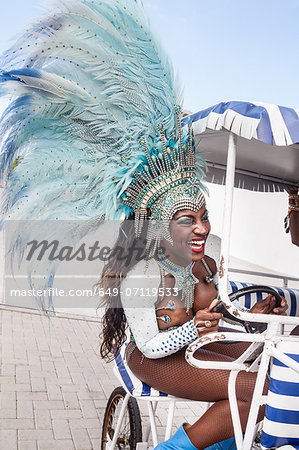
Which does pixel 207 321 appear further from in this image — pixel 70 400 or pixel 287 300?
pixel 70 400

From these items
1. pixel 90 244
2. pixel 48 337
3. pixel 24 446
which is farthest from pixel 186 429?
pixel 48 337

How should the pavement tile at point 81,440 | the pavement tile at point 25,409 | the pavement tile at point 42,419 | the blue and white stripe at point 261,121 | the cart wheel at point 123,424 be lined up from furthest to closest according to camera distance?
1. the pavement tile at point 25,409
2. the pavement tile at point 42,419
3. the pavement tile at point 81,440
4. the cart wheel at point 123,424
5. the blue and white stripe at point 261,121

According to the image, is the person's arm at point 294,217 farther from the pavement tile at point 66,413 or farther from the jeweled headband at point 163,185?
the pavement tile at point 66,413

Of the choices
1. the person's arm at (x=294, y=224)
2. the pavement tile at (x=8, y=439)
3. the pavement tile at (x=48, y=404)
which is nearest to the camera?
the person's arm at (x=294, y=224)

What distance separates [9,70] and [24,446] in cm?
276

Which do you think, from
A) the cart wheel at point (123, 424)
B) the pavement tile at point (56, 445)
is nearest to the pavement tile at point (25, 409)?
the pavement tile at point (56, 445)

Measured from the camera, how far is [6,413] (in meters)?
4.04

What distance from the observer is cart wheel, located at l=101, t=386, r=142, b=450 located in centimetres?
303

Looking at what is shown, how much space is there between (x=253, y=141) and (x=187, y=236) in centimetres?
65

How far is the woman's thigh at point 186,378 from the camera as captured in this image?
7.75ft

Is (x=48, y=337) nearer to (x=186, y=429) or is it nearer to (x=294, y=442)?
(x=186, y=429)

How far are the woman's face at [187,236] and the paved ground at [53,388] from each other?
2.07m

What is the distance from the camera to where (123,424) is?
3.33 meters

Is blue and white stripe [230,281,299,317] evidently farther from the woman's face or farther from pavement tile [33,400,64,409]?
pavement tile [33,400,64,409]
